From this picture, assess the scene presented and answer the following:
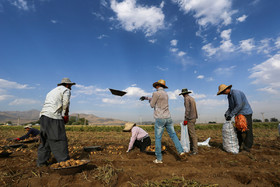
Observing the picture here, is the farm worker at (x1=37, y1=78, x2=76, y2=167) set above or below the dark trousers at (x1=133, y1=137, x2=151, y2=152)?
above

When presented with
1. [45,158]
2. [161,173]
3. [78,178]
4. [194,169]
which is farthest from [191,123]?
[45,158]

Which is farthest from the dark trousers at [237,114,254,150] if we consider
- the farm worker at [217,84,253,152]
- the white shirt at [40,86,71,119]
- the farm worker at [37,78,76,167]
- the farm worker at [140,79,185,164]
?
the white shirt at [40,86,71,119]

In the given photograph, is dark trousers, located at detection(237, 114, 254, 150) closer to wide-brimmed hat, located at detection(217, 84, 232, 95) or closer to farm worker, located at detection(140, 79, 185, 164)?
wide-brimmed hat, located at detection(217, 84, 232, 95)

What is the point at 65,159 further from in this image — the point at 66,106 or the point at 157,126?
the point at 157,126

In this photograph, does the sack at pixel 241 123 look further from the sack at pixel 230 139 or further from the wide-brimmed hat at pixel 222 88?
the wide-brimmed hat at pixel 222 88

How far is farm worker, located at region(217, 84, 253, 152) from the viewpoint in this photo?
15.9 ft

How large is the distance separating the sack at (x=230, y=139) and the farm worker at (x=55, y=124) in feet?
15.1

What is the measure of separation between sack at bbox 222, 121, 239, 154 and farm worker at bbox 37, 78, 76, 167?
15.1 ft

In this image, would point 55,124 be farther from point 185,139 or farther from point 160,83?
point 185,139

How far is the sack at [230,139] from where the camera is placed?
4957 mm

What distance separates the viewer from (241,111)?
494 centimetres

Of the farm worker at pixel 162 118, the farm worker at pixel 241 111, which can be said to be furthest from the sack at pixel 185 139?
the farm worker at pixel 241 111

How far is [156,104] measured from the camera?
14.0ft

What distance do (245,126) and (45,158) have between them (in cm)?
532
